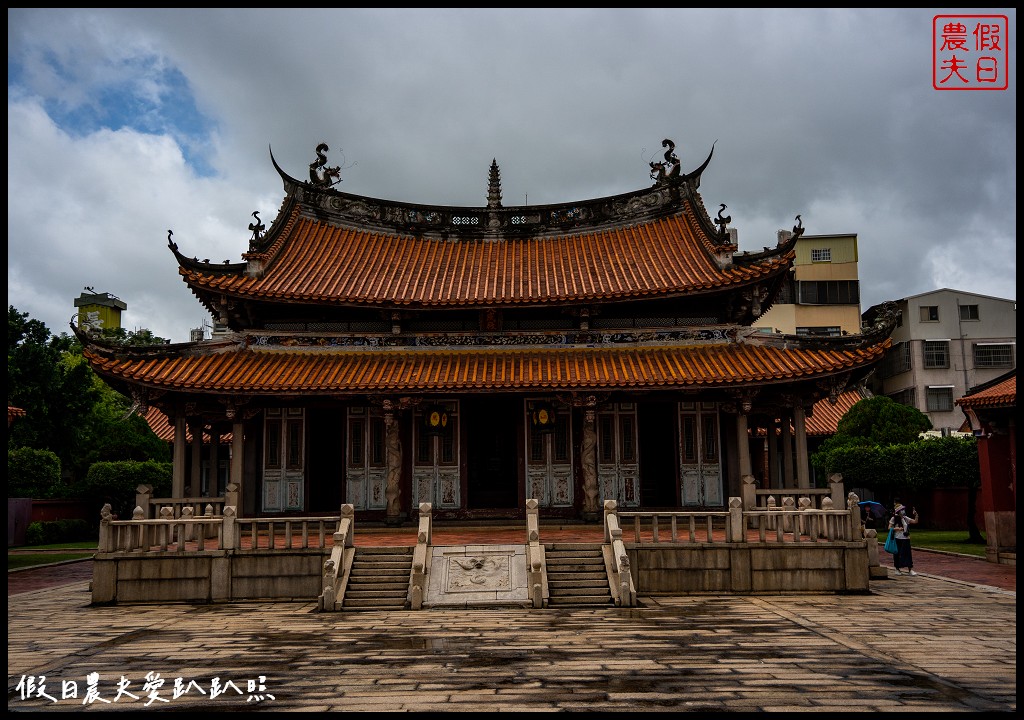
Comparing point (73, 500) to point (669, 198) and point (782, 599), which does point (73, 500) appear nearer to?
point (669, 198)

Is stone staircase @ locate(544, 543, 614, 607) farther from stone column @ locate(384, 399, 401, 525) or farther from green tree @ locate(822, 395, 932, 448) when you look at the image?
green tree @ locate(822, 395, 932, 448)

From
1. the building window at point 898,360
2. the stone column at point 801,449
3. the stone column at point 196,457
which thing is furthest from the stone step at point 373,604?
the building window at point 898,360

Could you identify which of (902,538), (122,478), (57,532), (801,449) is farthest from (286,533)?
(57,532)

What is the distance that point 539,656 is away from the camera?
818cm

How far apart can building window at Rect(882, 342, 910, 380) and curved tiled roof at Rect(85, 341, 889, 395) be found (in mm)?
23608

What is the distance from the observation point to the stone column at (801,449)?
663 inches

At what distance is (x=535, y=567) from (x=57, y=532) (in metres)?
22.0

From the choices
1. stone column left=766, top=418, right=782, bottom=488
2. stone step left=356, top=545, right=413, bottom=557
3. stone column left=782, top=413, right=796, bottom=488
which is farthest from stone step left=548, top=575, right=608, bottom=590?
stone column left=766, top=418, right=782, bottom=488

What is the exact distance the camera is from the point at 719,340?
60.3 ft

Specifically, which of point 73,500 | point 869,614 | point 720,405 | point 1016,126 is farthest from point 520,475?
point 73,500

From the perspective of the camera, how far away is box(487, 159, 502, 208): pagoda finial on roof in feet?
73.7

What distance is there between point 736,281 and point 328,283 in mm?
10035

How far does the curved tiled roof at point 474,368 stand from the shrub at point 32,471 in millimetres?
9527

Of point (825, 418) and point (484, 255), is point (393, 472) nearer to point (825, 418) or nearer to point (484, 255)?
point (484, 255)
